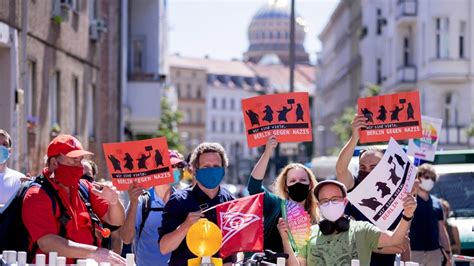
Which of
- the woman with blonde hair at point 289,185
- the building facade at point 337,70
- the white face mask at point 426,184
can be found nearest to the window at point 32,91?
the white face mask at point 426,184

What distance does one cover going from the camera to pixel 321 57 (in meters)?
129

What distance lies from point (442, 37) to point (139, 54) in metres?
23.3

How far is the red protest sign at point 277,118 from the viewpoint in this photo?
1077 centimetres

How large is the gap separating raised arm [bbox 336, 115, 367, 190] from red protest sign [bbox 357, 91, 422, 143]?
12.3 inches

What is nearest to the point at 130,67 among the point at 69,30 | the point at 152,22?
the point at 152,22

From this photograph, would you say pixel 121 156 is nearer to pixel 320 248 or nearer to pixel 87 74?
pixel 320 248

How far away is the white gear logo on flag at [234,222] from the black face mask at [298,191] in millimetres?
1140

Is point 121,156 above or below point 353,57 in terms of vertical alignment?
below

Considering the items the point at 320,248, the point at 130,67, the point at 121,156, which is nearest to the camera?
the point at 320,248

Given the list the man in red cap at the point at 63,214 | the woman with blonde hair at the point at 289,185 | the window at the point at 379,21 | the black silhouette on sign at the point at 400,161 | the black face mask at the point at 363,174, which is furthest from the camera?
the window at the point at 379,21

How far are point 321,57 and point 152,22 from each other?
91708 millimetres

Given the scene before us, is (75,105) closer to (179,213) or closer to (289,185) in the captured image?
(289,185)

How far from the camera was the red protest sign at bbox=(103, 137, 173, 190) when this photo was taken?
398 inches

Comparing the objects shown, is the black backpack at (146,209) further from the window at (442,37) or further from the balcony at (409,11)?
the balcony at (409,11)
